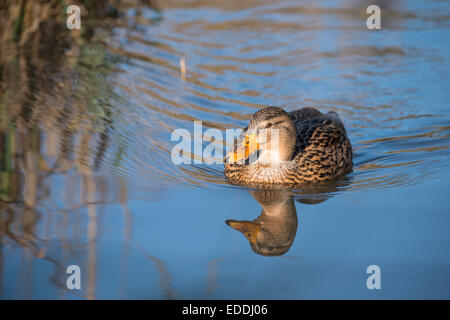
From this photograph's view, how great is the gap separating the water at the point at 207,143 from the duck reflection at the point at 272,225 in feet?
0.12

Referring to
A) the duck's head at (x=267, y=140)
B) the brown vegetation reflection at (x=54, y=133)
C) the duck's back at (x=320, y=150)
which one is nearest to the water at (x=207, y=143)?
the brown vegetation reflection at (x=54, y=133)

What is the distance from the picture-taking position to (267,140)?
6.49m

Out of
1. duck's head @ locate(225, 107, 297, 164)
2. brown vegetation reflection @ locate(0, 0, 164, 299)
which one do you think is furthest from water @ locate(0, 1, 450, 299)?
duck's head @ locate(225, 107, 297, 164)

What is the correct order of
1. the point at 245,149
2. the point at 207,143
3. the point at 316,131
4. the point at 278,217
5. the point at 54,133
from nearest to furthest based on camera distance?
the point at 278,217 → the point at 245,149 → the point at 316,131 → the point at 54,133 → the point at 207,143

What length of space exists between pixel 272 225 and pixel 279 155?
123cm

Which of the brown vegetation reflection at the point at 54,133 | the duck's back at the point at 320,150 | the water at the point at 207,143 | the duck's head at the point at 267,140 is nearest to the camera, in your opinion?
the water at the point at 207,143

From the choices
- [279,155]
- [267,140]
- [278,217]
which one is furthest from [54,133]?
[278,217]

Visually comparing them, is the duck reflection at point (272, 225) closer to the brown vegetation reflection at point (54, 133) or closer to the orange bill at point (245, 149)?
the orange bill at point (245, 149)

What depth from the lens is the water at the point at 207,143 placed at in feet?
15.2

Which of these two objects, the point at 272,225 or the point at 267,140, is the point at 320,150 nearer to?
the point at 267,140

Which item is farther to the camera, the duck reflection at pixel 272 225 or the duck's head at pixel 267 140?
the duck's head at pixel 267 140

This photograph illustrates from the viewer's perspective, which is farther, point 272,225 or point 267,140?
point 267,140

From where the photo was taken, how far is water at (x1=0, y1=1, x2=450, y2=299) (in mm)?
4621

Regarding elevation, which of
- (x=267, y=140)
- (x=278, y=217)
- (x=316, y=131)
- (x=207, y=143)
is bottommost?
(x=278, y=217)
